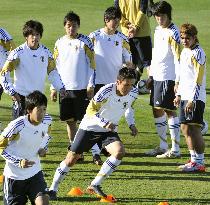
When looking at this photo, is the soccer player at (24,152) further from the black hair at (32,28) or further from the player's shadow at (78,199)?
the black hair at (32,28)

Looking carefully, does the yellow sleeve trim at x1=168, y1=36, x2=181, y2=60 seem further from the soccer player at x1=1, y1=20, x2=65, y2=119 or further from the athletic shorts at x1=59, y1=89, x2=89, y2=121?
the soccer player at x1=1, y1=20, x2=65, y2=119

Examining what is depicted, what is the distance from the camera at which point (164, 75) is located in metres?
14.4

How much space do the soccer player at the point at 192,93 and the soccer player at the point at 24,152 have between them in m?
3.64

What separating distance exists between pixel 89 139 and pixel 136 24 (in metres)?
5.42

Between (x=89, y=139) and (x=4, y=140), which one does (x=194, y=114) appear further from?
(x=4, y=140)

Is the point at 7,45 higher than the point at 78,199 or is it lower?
higher

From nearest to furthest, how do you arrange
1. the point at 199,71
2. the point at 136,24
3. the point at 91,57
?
the point at 199,71 < the point at 91,57 < the point at 136,24

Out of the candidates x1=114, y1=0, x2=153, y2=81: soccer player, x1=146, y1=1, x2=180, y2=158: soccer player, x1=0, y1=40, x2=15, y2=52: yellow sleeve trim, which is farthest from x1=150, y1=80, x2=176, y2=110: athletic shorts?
x1=0, y1=40, x2=15, y2=52: yellow sleeve trim

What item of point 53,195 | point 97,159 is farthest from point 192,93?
point 53,195

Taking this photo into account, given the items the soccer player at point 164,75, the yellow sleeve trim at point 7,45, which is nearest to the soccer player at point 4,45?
the yellow sleeve trim at point 7,45

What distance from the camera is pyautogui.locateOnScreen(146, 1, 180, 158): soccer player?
14039mm

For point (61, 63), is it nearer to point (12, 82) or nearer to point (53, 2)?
point (12, 82)

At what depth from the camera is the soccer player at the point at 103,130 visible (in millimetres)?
11672

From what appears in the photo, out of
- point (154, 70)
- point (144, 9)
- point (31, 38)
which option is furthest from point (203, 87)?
point (144, 9)
